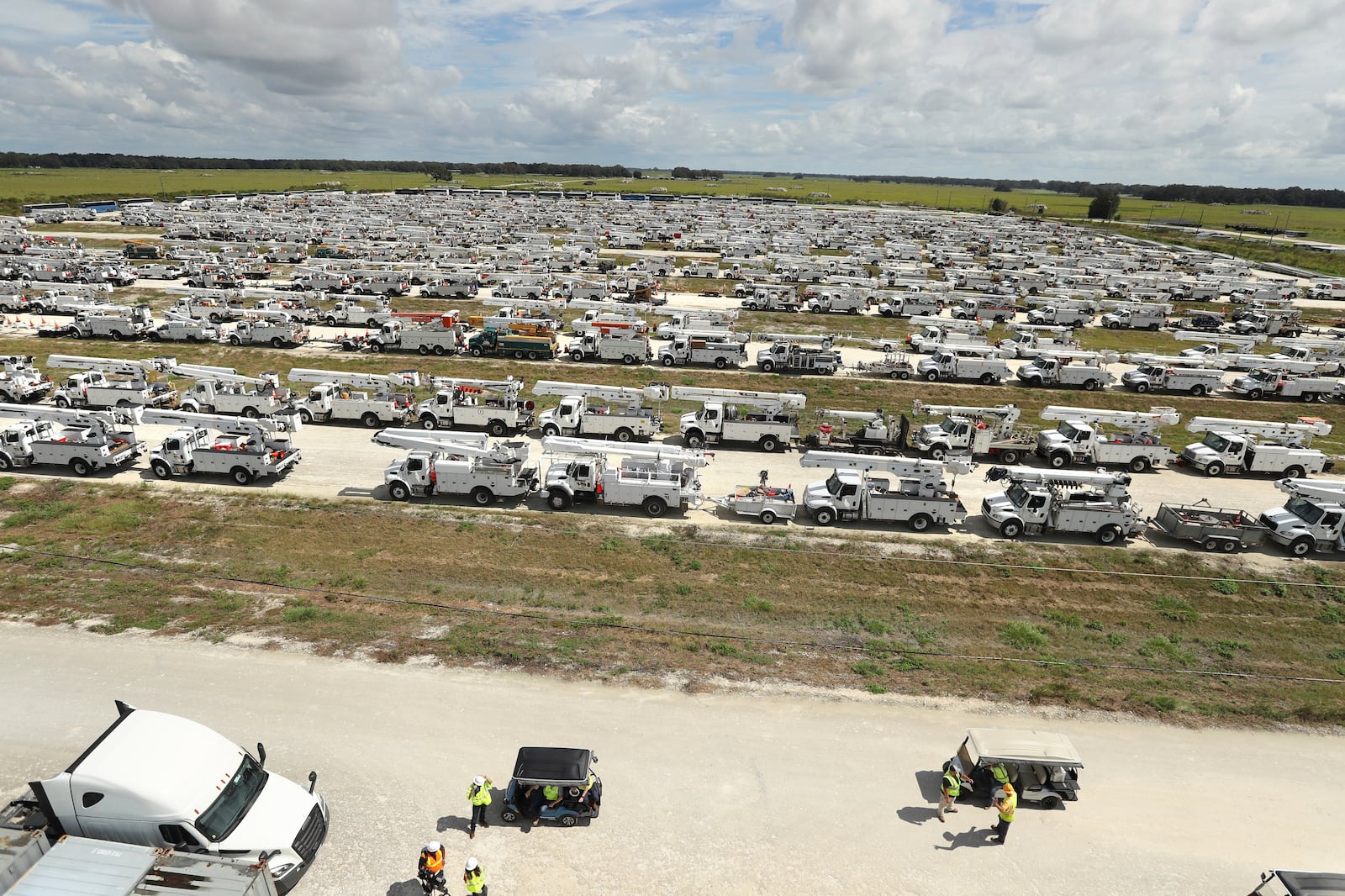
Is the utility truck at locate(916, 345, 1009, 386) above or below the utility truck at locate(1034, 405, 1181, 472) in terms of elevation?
above

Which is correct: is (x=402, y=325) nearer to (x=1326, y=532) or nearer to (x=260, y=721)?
(x=260, y=721)

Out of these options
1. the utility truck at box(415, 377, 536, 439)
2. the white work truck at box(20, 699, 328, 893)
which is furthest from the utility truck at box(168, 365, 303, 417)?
the white work truck at box(20, 699, 328, 893)

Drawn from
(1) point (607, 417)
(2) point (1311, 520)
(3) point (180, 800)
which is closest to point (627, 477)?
(1) point (607, 417)

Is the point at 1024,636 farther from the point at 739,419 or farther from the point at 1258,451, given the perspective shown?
the point at 1258,451

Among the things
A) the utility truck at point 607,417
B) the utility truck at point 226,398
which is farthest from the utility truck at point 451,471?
the utility truck at point 226,398

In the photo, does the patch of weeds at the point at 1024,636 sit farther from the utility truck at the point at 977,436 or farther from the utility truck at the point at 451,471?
the utility truck at the point at 451,471

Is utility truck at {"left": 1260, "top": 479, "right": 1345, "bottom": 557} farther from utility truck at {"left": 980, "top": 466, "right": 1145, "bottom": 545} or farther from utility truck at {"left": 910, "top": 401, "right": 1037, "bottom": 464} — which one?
utility truck at {"left": 910, "top": 401, "right": 1037, "bottom": 464}
